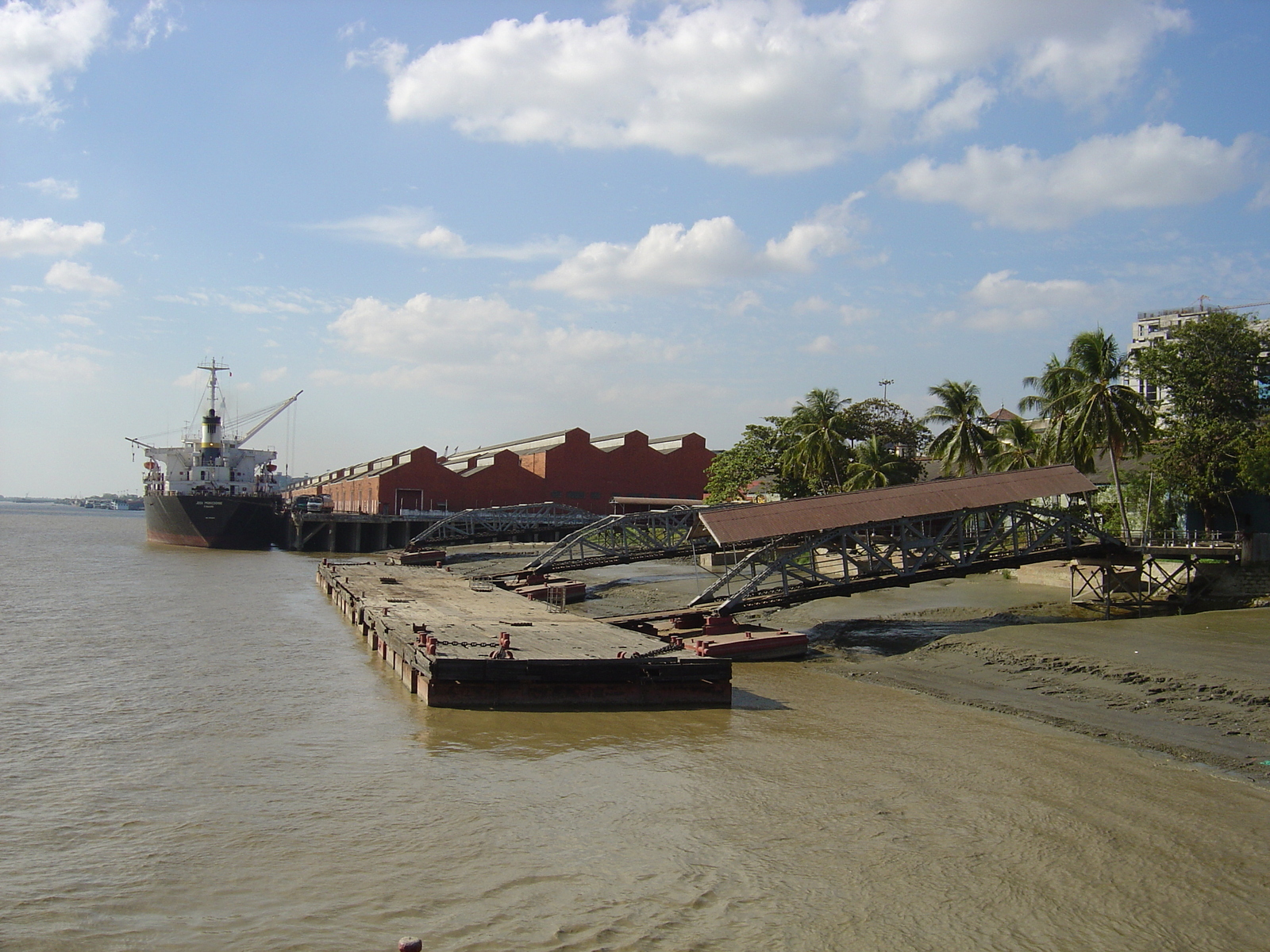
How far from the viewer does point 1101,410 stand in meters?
36.9

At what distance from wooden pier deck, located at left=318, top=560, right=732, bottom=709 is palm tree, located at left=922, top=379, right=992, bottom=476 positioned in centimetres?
3058

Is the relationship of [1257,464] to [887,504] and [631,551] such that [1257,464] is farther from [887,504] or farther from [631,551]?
[631,551]

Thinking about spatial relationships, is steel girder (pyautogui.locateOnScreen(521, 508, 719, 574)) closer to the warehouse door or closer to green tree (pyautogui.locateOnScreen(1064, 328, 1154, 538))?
green tree (pyautogui.locateOnScreen(1064, 328, 1154, 538))

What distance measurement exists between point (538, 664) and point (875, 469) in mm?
39007

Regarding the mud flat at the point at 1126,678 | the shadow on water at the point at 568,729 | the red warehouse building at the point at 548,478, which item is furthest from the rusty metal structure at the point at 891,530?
the red warehouse building at the point at 548,478

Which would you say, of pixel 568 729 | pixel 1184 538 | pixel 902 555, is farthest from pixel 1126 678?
pixel 1184 538

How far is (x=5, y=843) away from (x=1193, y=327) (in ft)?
142

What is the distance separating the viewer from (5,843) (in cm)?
1005

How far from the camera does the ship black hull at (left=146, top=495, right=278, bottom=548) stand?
7662 centimetres

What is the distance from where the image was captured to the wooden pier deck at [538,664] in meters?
16.9

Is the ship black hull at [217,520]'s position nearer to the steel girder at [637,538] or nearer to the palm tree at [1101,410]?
the steel girder at [637,538]

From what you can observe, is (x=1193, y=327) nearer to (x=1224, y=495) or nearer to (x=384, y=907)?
(x=1224, y=495)

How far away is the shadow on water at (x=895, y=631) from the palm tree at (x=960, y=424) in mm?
21299

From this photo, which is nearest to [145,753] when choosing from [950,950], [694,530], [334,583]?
[950,950]
